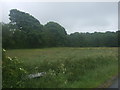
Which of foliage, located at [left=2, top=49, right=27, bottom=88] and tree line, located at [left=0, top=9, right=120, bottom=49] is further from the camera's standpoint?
tree line, located at [left=0, top=9, right=120, bottom=49]

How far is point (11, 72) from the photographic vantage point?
9242 mm

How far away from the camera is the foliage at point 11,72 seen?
9219mm

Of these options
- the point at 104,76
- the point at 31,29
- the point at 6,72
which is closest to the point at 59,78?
the point at 6,72

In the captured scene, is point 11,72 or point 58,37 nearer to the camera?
point 11,72

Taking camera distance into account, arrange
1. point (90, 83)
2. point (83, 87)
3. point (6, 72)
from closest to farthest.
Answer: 1. point (6, 72)
2. point (83, 87)
3. point (90, 83)

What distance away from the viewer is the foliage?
9.22 m

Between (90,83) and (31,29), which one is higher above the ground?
(31,29)

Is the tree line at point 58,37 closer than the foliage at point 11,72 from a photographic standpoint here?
No

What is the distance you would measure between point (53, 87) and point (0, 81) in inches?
75.2

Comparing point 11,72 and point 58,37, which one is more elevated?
point 58,37

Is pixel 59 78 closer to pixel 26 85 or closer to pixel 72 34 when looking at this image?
pixel 26 85

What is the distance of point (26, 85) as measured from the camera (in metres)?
9.89

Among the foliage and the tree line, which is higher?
the tree line

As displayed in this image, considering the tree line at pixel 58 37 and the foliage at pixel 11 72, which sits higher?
the tree line at pixel 58 37
